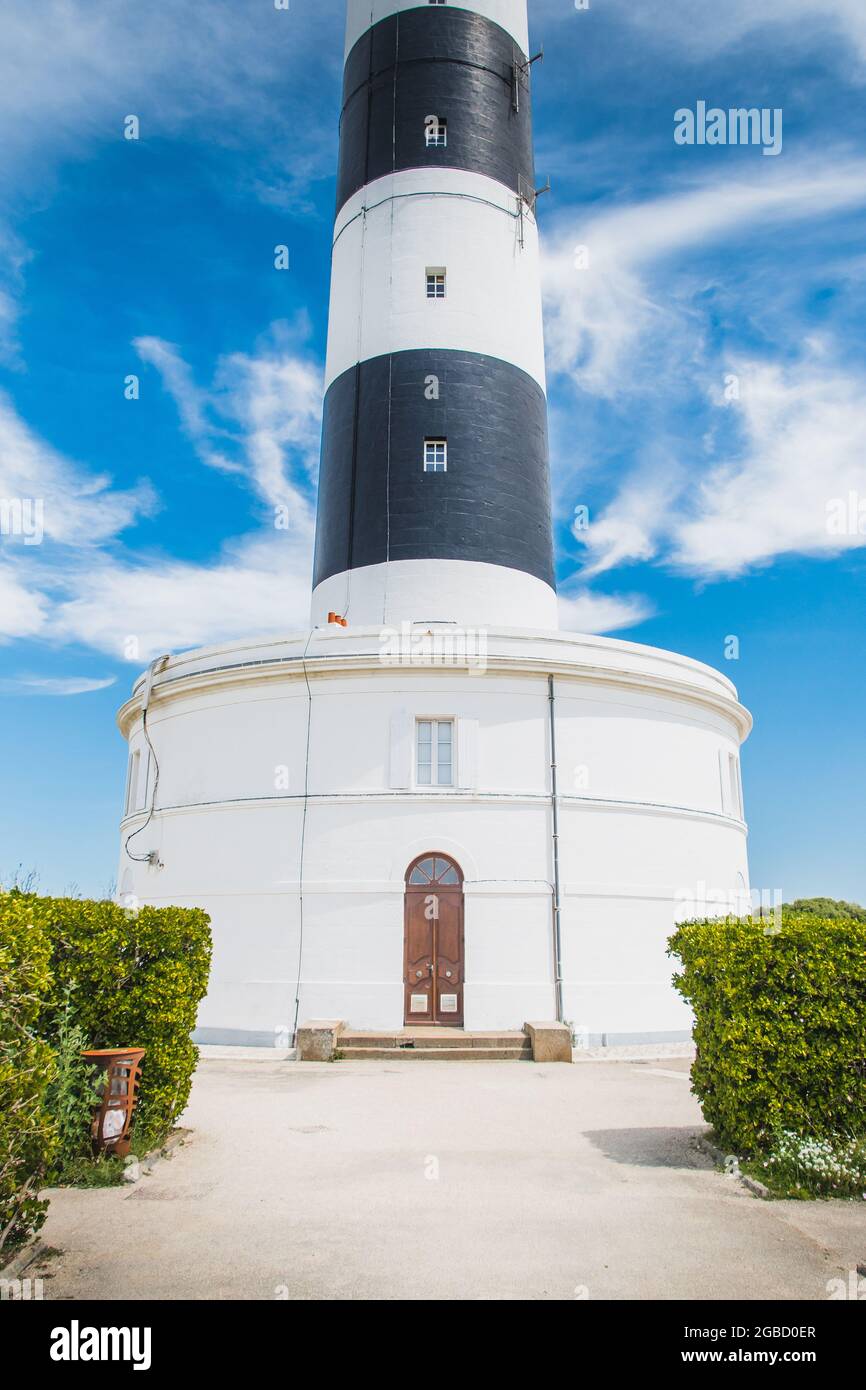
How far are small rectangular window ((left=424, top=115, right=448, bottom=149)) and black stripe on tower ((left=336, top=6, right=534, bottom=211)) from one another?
0.32 feet

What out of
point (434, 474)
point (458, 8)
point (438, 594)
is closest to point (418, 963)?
point (438, 594)

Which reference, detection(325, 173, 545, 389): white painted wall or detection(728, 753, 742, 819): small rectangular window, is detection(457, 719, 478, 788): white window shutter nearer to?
detection(728, 753, 742, 819): small rectangular window

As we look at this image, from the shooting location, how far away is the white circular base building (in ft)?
46.6

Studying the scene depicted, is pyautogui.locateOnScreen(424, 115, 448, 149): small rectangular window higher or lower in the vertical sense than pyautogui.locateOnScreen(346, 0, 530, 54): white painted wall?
lower

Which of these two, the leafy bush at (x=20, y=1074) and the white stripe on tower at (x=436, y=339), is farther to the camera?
the white stripe on tower at (x=436, y=339)

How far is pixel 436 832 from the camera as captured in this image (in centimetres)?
1451

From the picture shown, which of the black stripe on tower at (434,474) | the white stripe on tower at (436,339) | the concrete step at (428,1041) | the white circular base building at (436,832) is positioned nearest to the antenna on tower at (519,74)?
the white stripe on tower at (436,339)

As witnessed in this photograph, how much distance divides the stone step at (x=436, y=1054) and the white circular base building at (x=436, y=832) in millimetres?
846

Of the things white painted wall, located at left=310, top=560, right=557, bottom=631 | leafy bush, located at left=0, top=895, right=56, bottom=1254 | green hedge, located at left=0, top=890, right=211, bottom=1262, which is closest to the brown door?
white painted wall, located at left=310, top=560, right=557, bottom=631

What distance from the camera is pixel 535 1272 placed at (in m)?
4.88

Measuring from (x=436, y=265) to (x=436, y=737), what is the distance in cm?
1011

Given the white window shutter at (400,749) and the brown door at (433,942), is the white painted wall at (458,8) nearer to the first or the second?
the white window shutter at (400,749)

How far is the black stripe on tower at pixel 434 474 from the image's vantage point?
57.2 ft

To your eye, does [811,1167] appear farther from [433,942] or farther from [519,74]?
[519,74]
